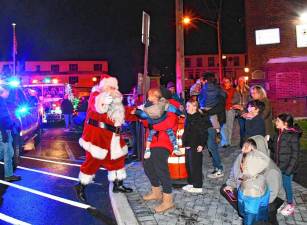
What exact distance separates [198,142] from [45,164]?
511cm

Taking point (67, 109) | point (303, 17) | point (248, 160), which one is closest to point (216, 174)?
point (248, 160)

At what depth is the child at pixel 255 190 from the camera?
447 centimetres

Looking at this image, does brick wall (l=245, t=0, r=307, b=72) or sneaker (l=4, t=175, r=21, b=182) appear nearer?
sneaker (l=4, t=175, r=21, b=182)

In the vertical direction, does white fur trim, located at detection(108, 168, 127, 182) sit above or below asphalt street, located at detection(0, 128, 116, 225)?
above

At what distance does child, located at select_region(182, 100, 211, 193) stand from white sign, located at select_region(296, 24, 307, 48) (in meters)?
18.8

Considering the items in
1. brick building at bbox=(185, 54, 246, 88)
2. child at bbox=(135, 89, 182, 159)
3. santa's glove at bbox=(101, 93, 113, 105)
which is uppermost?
brick building at bbox=(185, 54, 246, 88)

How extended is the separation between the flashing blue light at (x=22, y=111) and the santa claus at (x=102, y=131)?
3512mm

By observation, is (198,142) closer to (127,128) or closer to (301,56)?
Answer: (127,128)

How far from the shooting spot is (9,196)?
691 centimetres

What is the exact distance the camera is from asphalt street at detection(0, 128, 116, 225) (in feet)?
18.8

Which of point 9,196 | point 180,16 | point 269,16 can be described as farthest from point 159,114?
point 269,16

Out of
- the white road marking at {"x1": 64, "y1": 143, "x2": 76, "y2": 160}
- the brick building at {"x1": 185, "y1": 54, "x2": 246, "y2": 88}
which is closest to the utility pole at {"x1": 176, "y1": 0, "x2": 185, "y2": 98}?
the white road marking at {"x1": 64, "y1": 143, "x2": 76, "y2": 160}

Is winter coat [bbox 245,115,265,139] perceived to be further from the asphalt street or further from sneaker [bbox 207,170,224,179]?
the asphalt street

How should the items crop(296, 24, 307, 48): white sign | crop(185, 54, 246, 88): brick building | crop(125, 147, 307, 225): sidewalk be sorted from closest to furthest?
crop(125, 147, 307, 225): sidewalk < crop(296, 24, 307, 48): white sign < crop(185, 54, 246, 88): brick building
